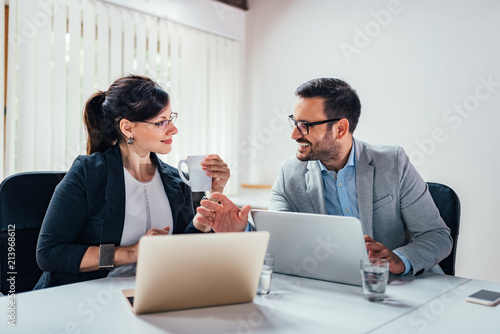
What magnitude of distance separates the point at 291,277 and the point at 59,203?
2.46 feet

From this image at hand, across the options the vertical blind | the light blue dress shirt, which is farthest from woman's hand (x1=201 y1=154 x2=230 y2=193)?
the vertical blind

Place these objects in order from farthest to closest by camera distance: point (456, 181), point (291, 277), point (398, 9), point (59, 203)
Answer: point (398, 9) < point (456, 181) < point (59, 203) < point (291, 277)

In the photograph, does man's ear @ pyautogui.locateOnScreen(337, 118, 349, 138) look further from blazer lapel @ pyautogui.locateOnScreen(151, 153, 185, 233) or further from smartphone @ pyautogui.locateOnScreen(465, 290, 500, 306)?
smartphone @ pyautogui.locateOnScreen(465, 290, 500, 306)

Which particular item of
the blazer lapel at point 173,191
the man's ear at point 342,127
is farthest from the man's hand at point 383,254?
the blazer lapel at point 173,191

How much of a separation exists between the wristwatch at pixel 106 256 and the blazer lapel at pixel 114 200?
4.5 inches

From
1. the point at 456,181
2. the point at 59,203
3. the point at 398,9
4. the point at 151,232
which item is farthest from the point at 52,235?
the point at 398,9

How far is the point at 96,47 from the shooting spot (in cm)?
285

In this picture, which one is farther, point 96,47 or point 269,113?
point 269,113

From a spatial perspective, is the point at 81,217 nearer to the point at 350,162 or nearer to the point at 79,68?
the point at 350,162

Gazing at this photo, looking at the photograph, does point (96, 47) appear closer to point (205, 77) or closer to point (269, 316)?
point (205, 77)

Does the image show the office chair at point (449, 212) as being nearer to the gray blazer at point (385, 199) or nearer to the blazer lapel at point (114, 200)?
the gray blazer at point (385, 199)

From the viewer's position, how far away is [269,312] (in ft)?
3.27

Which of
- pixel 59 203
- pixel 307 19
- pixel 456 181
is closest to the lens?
pixel 59 203

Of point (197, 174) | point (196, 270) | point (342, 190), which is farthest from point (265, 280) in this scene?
point (342, 190)
